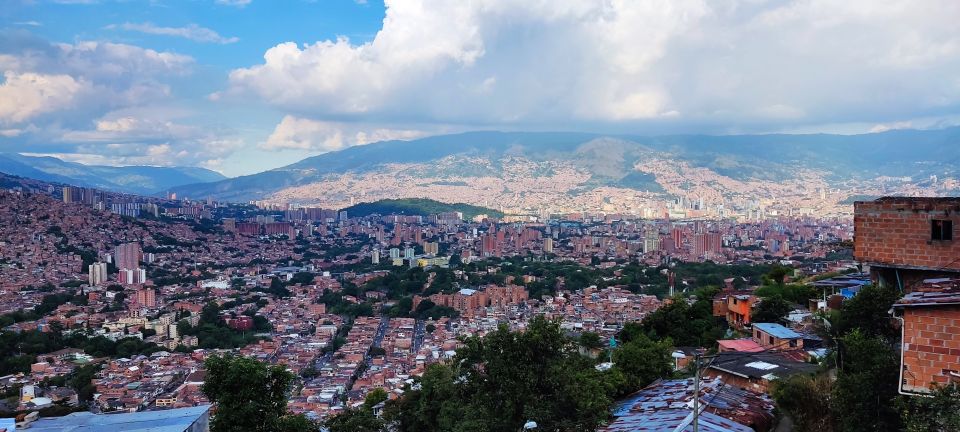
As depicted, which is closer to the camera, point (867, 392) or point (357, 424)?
point (867, 392)

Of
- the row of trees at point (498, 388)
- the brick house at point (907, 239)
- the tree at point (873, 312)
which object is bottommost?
the row of trees at point (498, 388)

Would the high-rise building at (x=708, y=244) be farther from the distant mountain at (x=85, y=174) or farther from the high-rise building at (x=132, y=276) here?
the distant mountain at (x=85, y=174)

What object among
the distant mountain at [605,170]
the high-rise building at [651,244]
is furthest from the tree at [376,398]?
the distant mountain at [605,170]

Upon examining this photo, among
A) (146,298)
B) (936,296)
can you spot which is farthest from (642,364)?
(146,298)

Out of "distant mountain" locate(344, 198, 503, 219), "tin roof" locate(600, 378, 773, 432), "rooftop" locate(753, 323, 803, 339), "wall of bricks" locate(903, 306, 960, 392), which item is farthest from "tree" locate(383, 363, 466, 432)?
"distant mountain" locate(344, 198, 503, 219)

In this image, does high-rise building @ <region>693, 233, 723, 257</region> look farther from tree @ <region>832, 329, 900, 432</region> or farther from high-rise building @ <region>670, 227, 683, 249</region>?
tree @ <region>832, 329, 900, 432</region>

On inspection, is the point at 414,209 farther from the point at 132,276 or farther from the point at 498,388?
the point at 498,388
